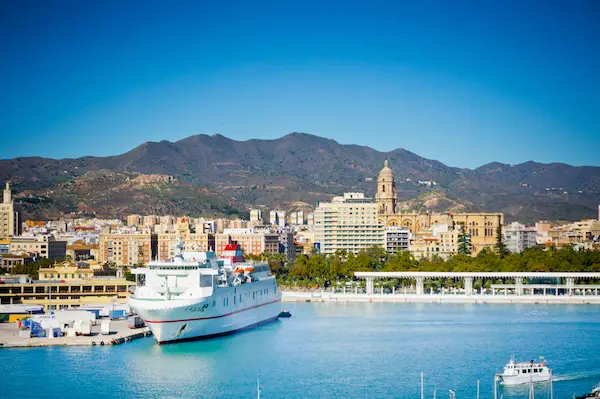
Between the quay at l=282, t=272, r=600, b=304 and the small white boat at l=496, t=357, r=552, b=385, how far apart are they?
1384 inches

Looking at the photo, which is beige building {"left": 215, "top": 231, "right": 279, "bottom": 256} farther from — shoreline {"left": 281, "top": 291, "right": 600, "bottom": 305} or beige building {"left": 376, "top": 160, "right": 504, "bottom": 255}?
shoreline {"left": 281, "top": 291, "right": 600, "bottom": 305}

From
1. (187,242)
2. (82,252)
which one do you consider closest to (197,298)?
(187,242)

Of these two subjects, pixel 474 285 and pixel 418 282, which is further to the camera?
pixel 474 285

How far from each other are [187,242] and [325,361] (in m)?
75.0

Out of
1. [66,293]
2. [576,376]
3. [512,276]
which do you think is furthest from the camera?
[512,276]

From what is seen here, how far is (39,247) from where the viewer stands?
11231 centimetres

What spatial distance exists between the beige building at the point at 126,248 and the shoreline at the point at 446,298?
136 feet

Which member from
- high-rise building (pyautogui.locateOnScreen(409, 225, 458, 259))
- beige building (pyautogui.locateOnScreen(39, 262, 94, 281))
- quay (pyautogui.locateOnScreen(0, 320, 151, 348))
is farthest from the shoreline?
high-rise building (pyautogui.locateOnScreen(409, 225, 458, 259))

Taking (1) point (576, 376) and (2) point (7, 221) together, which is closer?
(1) point (576, 376)

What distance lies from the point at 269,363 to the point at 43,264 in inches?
2017

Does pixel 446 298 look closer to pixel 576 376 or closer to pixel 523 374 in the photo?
pixel 576 376

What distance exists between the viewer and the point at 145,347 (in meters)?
45.5

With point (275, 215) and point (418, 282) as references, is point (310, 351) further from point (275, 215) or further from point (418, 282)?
point (275, 215)

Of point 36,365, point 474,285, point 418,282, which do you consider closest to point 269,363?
point 36,365
